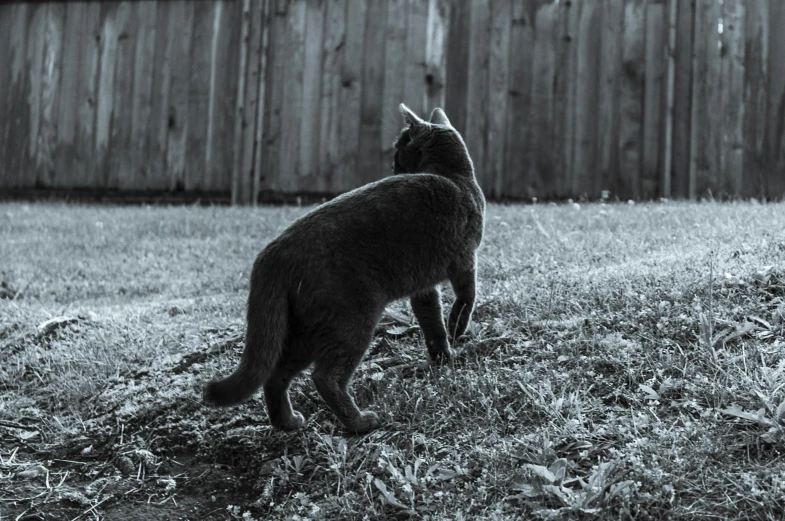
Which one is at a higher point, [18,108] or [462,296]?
[18,108]

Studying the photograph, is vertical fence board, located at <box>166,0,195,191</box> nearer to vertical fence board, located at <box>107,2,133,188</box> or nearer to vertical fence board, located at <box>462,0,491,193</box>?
vertical fence board, located at <box>107,2,133,188</box>

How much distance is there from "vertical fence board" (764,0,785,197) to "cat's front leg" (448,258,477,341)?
524 cm

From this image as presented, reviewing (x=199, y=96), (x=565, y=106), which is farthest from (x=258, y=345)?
(x=199, y=96)

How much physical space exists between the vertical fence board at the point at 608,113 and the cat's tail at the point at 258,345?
5.56 metres

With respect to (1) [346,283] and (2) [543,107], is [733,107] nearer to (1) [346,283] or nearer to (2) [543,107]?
(2) [543,107]

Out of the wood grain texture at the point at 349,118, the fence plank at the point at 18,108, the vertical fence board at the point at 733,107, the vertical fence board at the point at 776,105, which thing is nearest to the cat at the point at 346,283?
the wood grain texture at the point at 349,118

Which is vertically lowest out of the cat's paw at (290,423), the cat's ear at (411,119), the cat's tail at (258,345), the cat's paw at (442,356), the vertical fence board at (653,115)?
the cat's paw at (290,423)

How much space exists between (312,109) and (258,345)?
5.84 m

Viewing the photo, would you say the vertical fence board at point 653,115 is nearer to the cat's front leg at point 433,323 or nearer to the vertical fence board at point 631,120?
the vertical fence board at point 631,120

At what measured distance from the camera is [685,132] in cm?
769

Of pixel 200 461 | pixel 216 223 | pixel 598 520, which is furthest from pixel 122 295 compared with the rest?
pixel 598 520

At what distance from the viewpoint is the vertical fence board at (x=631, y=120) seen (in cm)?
775

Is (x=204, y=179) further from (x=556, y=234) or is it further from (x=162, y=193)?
(x=556, y=234)

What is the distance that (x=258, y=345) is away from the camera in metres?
2.78
